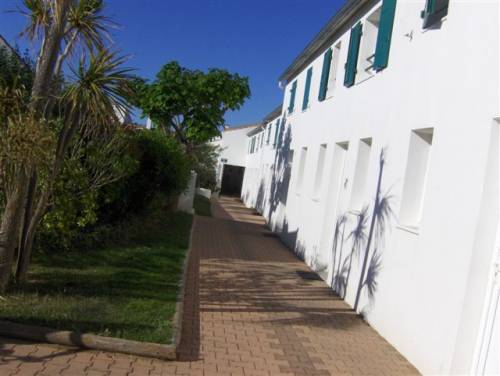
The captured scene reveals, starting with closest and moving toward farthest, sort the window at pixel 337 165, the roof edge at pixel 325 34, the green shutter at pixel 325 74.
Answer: the roof edge at pixel 325 34
the window at pixel 337 165
the green shutter at pixel 325 74

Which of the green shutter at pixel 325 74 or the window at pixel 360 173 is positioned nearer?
the window at pixel 360 173

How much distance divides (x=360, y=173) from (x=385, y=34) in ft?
8.13

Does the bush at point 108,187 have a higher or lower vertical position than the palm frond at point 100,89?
lower

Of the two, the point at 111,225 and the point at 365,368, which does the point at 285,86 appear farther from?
the point at 365,368

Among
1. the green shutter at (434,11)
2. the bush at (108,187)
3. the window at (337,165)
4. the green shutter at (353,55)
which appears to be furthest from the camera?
the window at (337,165)

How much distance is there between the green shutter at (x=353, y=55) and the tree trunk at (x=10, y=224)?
6722 mm

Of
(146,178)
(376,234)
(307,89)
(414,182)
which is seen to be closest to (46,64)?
(414,182)

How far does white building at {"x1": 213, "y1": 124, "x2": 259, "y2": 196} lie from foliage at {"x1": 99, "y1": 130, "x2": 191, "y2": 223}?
3052cm

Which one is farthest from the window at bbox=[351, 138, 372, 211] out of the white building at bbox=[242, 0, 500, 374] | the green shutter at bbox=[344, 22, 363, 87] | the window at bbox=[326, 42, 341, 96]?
the window at bbox=[326, 42, 341, 96]

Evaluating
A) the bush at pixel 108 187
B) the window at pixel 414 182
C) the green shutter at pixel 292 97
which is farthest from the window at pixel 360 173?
the green shutter at pixel 292 97

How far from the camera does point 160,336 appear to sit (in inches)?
225

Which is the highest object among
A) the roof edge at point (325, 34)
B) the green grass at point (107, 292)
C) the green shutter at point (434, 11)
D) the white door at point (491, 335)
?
the roof edge at point (325, 34)

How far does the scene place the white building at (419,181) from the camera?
17.3 feet

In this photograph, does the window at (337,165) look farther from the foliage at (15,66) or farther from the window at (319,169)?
the foliage at (15,66)
